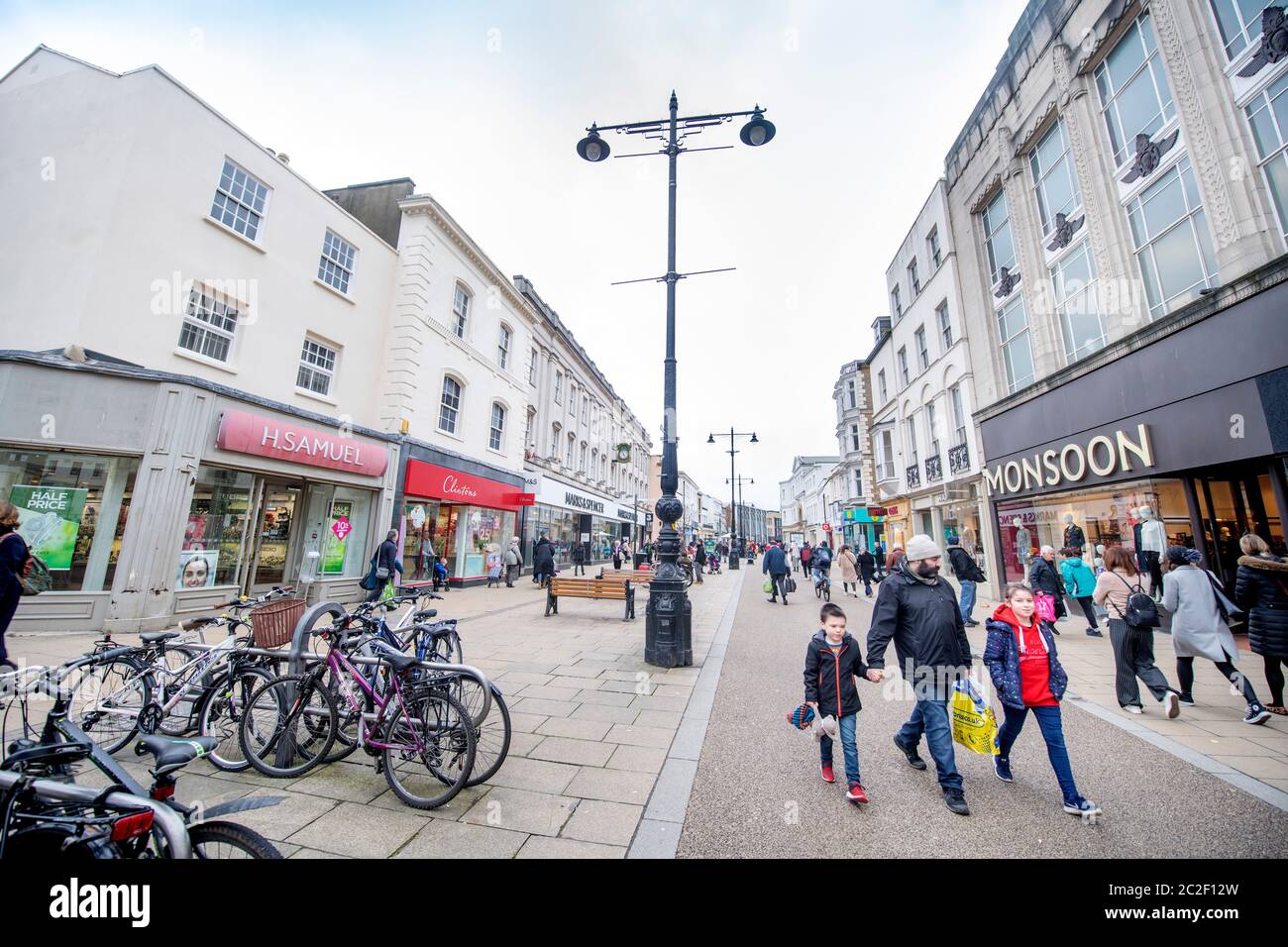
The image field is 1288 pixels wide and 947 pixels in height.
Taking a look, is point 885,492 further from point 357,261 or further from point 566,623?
point 357,261

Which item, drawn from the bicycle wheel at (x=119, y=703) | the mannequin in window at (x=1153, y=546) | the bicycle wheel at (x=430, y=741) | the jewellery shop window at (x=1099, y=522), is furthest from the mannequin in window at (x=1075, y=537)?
the bicycle wheel at (x=119, y=703)

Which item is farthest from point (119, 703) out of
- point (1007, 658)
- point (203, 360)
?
point (203, 360)

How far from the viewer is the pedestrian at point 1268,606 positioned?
186 inches

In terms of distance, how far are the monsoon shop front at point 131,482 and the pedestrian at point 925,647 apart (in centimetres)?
1120

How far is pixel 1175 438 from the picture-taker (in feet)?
28.2

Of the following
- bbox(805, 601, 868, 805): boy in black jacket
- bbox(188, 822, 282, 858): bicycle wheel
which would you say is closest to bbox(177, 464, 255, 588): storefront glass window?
bbox(188, 822, 282, 858): bicycle wheel

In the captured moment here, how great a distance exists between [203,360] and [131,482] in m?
2.66

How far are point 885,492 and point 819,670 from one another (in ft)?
73.4

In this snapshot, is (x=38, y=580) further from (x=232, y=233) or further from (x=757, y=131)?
(x=757, y=131)

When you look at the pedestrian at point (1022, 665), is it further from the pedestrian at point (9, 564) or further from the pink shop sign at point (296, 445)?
the pink shop sign at point (296, 445)

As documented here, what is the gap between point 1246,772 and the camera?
3701 millimetres

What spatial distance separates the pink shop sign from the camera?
9.31 metres

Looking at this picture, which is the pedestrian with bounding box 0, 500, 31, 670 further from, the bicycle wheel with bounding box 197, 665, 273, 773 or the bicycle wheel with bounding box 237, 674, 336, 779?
the bicycle wheel with bounding box 237, 674, 336, 779
